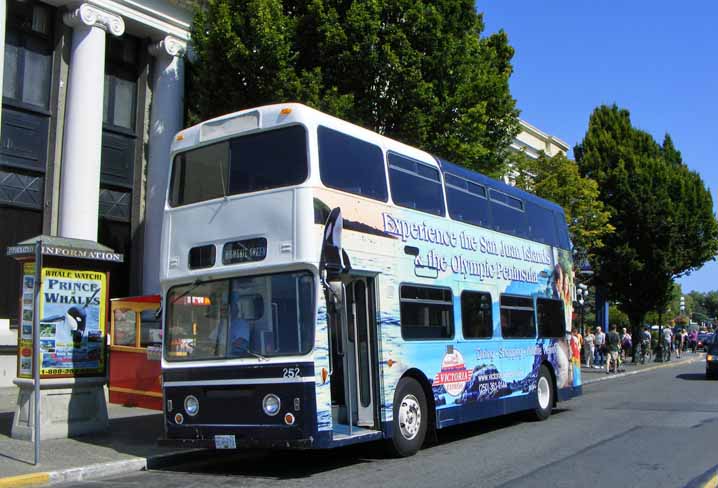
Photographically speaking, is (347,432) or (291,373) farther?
(347,432)

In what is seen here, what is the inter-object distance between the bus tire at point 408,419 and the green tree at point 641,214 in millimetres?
28923

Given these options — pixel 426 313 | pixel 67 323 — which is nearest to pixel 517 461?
pixel 426 313

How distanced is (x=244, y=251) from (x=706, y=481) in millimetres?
5963

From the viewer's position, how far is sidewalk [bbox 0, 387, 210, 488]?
8711 millimetres

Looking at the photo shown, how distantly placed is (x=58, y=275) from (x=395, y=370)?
545 cm

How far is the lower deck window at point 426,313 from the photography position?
1040 cm

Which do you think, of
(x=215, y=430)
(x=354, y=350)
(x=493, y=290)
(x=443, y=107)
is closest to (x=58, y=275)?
(x=215, y=430)

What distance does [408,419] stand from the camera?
10.2 m

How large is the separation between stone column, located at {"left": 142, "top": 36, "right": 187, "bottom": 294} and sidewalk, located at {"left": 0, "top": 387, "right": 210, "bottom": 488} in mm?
7445

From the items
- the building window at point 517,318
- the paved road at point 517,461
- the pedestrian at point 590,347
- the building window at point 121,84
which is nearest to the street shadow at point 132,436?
the paved road at point 517,461

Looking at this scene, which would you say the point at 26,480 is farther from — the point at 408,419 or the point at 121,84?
the point at 121,84

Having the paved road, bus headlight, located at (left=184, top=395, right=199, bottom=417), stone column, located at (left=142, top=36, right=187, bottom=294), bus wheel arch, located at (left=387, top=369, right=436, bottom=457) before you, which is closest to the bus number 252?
the paved road

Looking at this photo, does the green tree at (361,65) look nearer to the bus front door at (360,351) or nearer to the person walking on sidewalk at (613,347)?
the bus front door at (360,351)

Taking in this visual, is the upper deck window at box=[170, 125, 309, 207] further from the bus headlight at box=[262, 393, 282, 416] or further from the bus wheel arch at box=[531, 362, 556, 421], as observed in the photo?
the bus wheel arch at box=[531, 362, 556, 421]
